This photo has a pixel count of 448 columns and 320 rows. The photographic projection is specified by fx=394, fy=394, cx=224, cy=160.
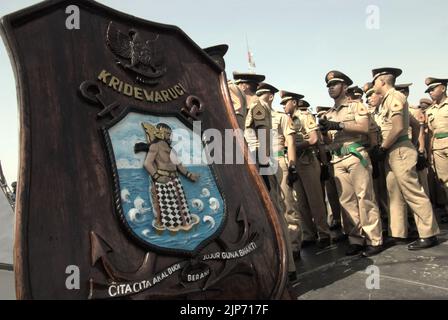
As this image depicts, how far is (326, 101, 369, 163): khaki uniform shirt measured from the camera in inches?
162

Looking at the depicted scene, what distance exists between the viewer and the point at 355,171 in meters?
4.00

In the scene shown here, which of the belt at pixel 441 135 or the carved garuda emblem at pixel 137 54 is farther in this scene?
the belt at pixel 441 135

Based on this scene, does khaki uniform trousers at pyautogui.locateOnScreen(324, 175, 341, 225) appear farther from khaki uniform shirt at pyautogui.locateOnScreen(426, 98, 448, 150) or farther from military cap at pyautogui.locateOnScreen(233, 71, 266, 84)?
military cap at pyautogui.locateOnScreen(233, 71, 266, 84)

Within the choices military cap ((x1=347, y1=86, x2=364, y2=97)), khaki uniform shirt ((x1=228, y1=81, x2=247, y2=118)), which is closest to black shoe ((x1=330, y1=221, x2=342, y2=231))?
military cap ((x1=347, y1=86, x2=364, y2=97))

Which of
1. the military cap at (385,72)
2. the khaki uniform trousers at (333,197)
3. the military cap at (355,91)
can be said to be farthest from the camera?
the military cap at (355,91)

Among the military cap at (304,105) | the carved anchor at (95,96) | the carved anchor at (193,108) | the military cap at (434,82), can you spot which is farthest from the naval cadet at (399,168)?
the carved anchor at (95,96)

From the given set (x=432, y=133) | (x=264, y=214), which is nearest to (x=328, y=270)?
(x=264, y=214)

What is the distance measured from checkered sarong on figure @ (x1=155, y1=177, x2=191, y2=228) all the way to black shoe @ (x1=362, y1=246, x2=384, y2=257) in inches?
109

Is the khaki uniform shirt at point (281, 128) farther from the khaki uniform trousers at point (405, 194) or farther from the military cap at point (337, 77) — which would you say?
the khaki uniform trousers at point (405, 194)

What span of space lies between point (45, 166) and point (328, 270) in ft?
8.85

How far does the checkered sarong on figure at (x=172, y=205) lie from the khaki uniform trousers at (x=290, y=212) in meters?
2.46

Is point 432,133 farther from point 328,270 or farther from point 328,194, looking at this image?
point 328,270

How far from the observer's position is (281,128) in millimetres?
4566

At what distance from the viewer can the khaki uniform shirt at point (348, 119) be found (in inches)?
162
